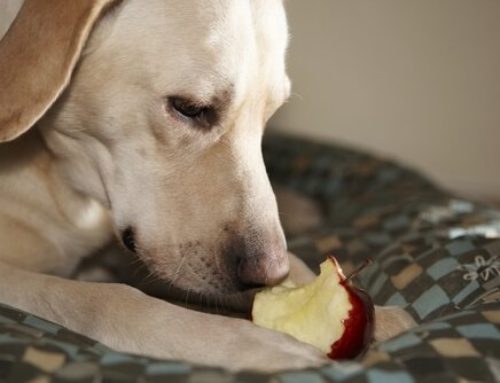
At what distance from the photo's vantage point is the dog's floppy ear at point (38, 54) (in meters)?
1.48

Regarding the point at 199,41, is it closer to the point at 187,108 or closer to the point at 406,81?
the point at 187,108

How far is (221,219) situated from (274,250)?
106 mm

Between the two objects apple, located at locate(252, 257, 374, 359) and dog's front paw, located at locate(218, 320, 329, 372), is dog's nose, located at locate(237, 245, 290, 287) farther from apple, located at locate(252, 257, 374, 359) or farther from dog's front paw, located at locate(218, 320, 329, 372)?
dog's front paw, located at locate(218, 320, 329, 372)

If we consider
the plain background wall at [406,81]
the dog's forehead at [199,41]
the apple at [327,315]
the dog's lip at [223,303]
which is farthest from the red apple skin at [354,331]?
the plain background wall at [406,81]

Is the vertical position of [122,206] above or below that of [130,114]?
below

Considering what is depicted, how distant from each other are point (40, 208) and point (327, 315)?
718 millimetres

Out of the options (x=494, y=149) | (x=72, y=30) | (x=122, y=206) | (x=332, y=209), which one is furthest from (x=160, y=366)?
(x=494, y=149)

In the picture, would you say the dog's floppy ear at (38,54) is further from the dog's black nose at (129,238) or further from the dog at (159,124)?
the dog's black nose at (129,238)

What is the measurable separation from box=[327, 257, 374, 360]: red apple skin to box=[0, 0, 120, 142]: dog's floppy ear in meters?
0.58

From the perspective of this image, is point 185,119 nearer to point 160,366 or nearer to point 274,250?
point 274,250

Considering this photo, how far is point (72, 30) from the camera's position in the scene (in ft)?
4.85

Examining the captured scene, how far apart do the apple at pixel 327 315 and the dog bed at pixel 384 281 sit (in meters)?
0.05

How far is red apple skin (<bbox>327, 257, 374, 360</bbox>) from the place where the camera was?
1.38 metres

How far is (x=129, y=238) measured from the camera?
5.39ft
